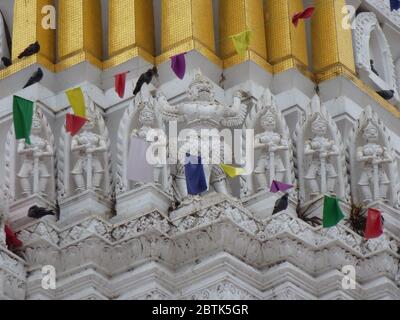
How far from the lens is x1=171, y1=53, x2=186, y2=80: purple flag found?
2394 cm

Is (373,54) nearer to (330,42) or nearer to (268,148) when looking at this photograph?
(330,42)

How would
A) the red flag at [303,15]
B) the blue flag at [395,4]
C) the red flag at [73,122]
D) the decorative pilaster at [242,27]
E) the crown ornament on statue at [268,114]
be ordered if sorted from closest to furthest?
the red flag at [73,122], the crown ornament on statue at [268,114], the red flag at [303,15], the decorative pilaster at [242,27], the blue flag at [395,4]

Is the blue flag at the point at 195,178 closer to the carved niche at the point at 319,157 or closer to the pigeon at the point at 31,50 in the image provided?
→ the carved niche at the point at 319,157

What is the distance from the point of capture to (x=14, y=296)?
22.2 metres

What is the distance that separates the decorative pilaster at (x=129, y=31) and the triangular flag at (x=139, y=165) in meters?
1.77

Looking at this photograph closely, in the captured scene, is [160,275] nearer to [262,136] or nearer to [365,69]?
[262,136]

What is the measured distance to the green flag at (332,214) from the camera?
2283cm

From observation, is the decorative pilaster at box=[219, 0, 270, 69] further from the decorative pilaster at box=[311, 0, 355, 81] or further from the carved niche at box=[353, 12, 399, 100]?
the carved niche at box=[353, 12, 399, 100]

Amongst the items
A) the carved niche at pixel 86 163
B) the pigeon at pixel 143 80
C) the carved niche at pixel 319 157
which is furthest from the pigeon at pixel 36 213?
the carved niche at pixel 319 157

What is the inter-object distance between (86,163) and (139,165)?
0.71 m

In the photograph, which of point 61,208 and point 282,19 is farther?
point 282,19
